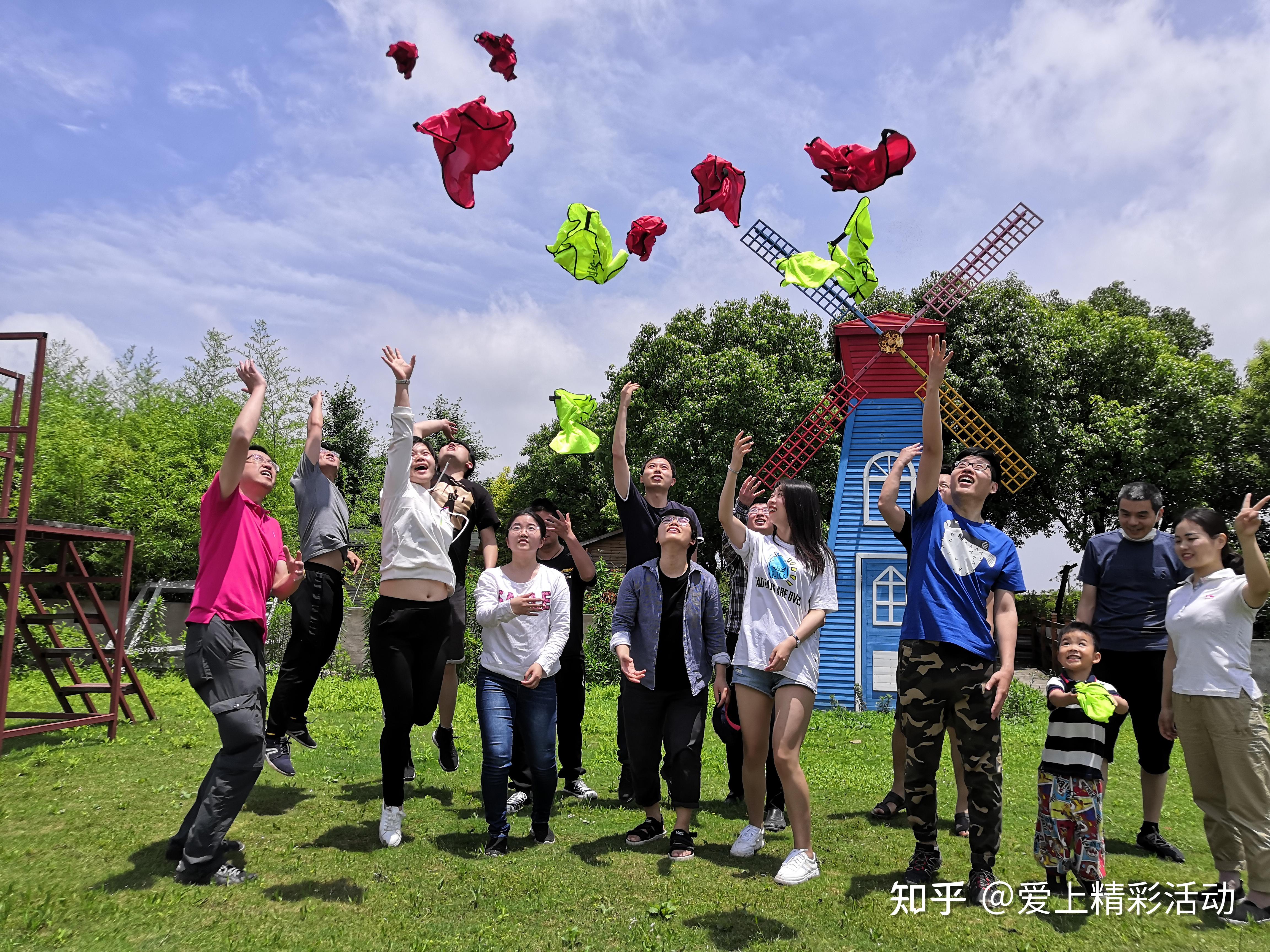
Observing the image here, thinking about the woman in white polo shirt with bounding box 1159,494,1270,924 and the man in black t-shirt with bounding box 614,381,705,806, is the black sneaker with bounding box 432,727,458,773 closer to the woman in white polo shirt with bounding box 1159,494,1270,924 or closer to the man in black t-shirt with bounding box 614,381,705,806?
the man in black t-shirt with bounding box 614,381,705,806

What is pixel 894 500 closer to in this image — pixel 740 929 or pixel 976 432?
pixel 740 929

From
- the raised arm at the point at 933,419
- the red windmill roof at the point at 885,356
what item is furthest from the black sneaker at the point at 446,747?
the red windmill roof at the point at 885,356

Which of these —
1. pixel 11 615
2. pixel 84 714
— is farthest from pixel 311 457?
pixel 84 714

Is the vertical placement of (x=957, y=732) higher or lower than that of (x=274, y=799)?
higher

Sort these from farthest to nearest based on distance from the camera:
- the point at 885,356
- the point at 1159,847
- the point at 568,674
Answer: the point at 885,356, the point at 568,674, the point at 1159,847

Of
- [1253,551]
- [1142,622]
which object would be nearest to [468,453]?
[1142,622]

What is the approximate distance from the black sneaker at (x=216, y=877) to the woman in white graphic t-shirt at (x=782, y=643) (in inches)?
107

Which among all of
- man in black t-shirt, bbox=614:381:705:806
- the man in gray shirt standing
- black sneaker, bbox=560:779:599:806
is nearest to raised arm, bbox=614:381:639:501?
man in black t-shirt, bbox=614:381:705:806

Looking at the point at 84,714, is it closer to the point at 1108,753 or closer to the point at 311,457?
the point at 311,457

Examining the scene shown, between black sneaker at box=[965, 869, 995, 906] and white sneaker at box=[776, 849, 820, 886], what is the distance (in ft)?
2.59

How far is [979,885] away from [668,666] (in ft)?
6.62

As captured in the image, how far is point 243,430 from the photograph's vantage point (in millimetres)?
3834

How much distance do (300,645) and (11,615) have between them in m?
2.13

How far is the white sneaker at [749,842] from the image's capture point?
4766 mm
